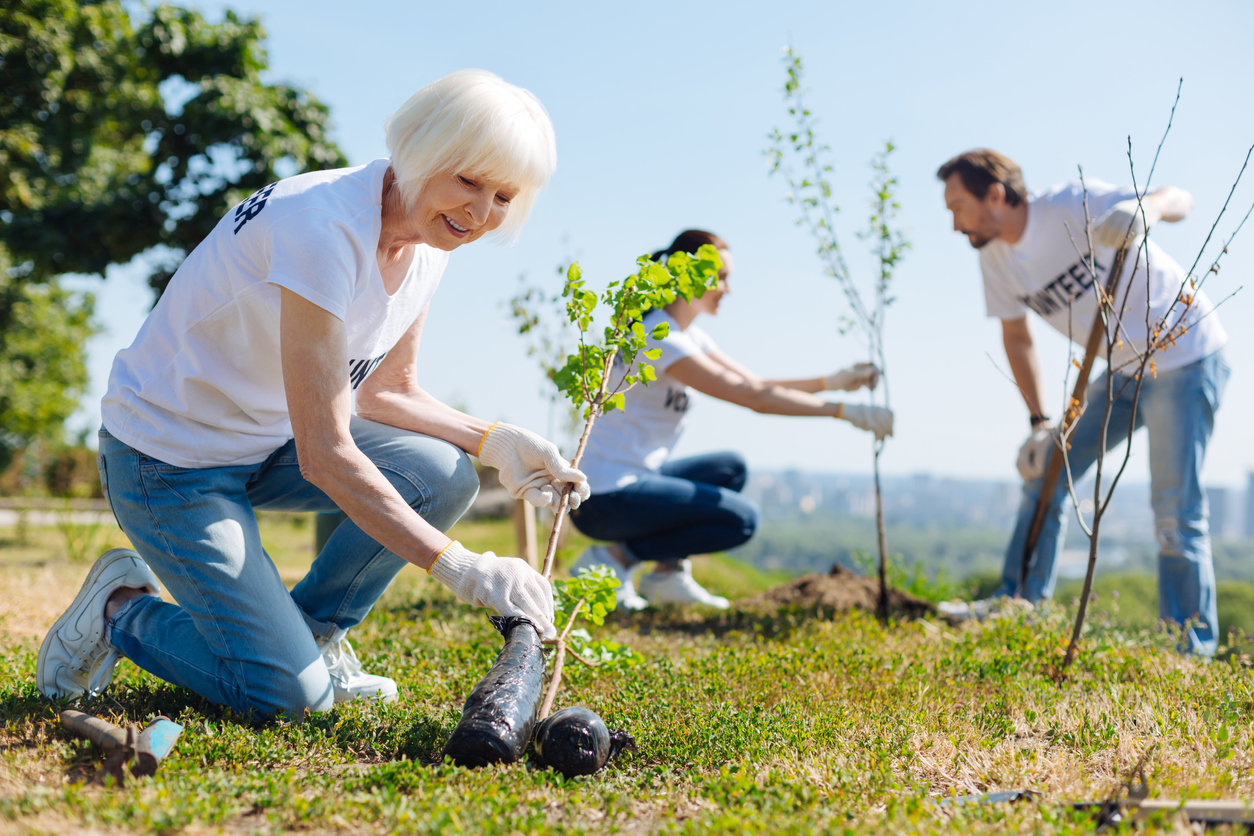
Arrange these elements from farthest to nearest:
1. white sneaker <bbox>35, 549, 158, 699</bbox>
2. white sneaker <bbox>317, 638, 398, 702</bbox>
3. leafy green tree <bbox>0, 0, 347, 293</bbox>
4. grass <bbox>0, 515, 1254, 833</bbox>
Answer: leafy green tree <bbox>0, 0, 347, 293</bbox>
white sneaker <bbox>317, 638, 398, 702</bbox>
white sneaker <bbox>35, 549, 158, 699</bbox>
grass <bbox>0, 515, 1254, 833</bbox>

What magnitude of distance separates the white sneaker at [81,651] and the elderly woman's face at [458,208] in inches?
50.4

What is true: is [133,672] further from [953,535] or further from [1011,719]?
[953,535]

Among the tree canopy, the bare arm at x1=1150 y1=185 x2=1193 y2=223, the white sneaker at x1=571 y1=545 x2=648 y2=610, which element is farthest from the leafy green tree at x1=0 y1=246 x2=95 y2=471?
the bare arm at x1=1150 y1=185 x2=1193 y2=223

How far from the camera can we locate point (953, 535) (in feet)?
287

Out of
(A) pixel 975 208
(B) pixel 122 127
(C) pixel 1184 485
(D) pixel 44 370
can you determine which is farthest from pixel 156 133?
(D) pixel 44 370

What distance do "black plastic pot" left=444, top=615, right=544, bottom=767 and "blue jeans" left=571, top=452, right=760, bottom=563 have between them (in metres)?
1.92

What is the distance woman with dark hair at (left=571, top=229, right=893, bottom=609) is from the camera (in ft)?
13.0

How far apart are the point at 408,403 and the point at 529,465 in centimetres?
44

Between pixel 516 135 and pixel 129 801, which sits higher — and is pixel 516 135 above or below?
above

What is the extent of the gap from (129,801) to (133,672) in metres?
1.19

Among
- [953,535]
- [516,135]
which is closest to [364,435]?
[516,135]

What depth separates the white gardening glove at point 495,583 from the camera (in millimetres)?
2053

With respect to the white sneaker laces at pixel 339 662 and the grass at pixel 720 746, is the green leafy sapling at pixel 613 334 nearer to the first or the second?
the grass at pixel 720 746

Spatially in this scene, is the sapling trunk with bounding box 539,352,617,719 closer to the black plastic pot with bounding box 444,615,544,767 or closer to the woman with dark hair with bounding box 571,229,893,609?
the black plastic pot with bounding box 444,615,544,767
